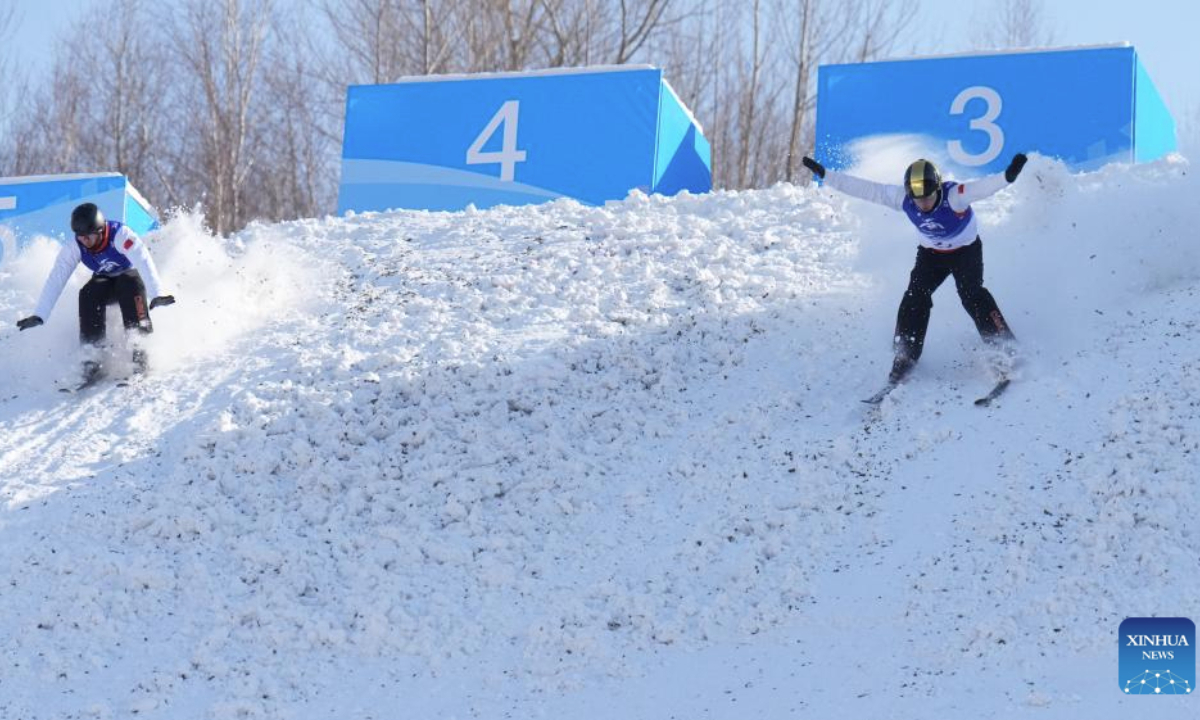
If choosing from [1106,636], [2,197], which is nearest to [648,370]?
[1106,636]

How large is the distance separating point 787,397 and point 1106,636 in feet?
10.3

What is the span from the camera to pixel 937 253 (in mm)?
9148

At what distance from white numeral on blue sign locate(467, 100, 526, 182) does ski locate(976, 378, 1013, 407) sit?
6668mm

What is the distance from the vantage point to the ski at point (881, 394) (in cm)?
892

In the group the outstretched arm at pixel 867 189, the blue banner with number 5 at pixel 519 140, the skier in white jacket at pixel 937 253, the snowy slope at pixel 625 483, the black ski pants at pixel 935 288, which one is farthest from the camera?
the blue banner with number 5 at pixel 519 140

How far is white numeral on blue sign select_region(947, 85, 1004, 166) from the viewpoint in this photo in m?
12.9

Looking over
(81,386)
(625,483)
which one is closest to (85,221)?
(81,386)

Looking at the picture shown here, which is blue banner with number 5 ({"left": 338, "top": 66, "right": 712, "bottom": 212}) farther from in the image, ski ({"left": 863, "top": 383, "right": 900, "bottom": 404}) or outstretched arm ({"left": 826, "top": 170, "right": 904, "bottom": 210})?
ski ({"left": 863, "top": 383, "right": 900, "bottom": 404})

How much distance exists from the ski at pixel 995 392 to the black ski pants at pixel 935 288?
0.32 meters

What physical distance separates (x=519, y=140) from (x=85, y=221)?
196 inches

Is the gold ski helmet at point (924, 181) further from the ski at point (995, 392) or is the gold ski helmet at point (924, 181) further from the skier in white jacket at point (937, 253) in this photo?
the ski at point (995, 392)

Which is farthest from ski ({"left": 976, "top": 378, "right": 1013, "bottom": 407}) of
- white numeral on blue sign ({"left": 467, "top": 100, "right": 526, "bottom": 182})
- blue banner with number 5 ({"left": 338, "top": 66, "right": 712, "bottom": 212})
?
white numeral on blue sign ({"left": 467, "top": 100, "right": 526, "bottom": 182})

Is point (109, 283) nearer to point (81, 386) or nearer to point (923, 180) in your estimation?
point (81, 386)

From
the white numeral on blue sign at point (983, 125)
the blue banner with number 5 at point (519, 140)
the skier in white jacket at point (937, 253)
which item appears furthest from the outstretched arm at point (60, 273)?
the white numeral on blue sign at point (983, 125)
